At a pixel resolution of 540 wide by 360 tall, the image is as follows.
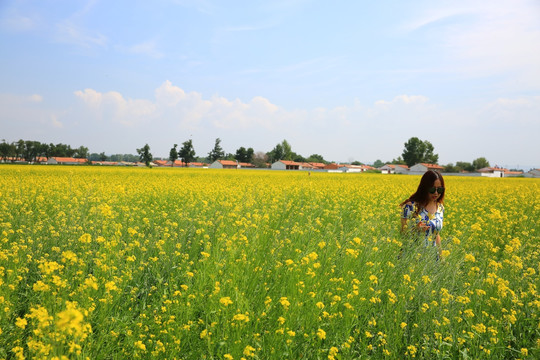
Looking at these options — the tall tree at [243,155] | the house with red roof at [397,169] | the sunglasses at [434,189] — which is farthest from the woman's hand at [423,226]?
the tall tree at [243,155]

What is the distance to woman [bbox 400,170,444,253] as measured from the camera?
4.87 m

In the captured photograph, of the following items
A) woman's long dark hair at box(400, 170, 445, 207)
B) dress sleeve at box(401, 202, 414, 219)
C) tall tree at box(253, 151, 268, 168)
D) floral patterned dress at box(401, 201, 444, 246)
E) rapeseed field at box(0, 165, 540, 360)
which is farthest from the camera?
tall tree at box(253, 151, 268, 168)

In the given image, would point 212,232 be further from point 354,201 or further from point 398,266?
point 354,201

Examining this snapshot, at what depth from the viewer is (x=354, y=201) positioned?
409 inches

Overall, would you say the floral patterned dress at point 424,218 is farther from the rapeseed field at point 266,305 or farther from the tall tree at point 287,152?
the tall tree at point 287,152

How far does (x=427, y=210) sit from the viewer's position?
512 cm

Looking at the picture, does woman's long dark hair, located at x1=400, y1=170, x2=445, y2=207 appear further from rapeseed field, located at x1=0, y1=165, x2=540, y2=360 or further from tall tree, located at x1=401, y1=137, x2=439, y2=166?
tall tree, located at x1=401, y1=137, x2=439, y2=166

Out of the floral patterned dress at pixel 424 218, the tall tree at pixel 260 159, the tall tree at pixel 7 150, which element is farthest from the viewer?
the tall tree at pixel 260 159

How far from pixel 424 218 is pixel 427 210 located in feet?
0.53

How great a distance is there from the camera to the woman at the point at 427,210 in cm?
487

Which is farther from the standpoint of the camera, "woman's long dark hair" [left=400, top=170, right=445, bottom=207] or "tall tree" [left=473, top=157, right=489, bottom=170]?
"tall tree" [left=473, top=157, right=489, bottom=170]

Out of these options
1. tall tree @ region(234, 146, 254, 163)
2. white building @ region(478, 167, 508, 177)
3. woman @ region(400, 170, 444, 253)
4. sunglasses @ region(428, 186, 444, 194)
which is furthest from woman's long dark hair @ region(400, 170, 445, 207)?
tall tree @ region(234, 146, 254, 163)

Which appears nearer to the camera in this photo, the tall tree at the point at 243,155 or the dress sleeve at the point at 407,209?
the dress sleeve at the point at 407,209

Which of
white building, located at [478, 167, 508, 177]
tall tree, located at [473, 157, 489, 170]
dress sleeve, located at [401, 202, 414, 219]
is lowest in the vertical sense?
dress sleeve, located at [401, 202, 414, 219]
